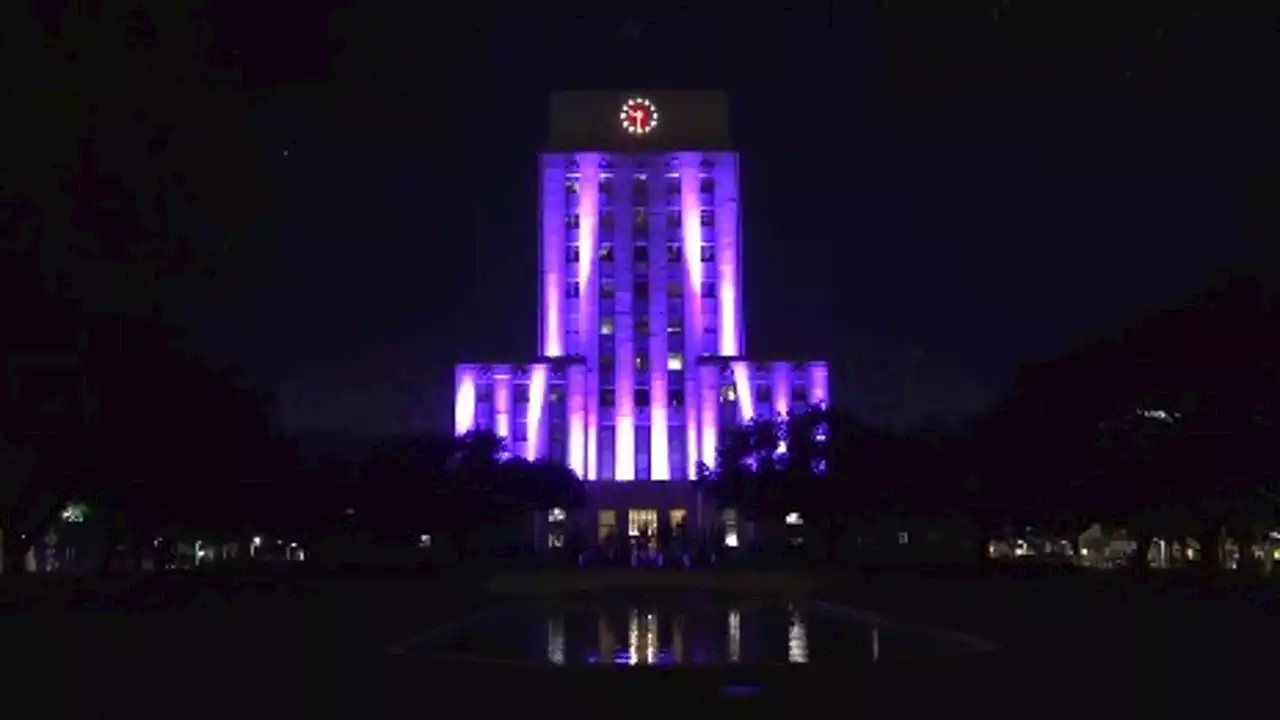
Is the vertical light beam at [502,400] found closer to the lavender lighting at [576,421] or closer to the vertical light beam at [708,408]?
the lavender lighting at [576,421]

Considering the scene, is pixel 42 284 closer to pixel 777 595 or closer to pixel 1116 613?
pixel 1116 613

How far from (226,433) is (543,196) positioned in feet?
231

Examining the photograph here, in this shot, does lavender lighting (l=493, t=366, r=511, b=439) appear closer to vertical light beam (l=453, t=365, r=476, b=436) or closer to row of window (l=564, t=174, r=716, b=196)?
vertical light beam (l=453, t=365, r=476, b=436)

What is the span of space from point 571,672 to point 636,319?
10016 cm

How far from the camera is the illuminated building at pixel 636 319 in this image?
114 meters

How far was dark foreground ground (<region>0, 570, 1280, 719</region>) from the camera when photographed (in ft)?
52.4

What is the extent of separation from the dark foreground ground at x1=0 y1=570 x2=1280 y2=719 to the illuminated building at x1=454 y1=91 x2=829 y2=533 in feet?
263

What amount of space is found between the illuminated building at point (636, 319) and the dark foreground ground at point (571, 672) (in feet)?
263

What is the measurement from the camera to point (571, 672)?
64.9 ft

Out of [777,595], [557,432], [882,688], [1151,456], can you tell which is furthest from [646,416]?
[882,688]

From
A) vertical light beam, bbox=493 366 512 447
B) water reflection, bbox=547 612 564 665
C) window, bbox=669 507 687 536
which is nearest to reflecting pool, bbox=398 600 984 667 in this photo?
water reflection, bbox=547 612 564 665

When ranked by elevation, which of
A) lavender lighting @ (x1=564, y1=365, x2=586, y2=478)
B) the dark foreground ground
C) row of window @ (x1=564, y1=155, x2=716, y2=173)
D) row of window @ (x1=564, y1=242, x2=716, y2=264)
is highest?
row of window @ (x1=564, y1=155, x2=716, y2=173)

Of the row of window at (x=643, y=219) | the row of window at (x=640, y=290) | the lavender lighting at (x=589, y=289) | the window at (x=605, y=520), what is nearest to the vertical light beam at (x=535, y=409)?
the lavender lighting at (x=589, y=289)

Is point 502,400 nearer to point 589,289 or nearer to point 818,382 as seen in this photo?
point 589,289
